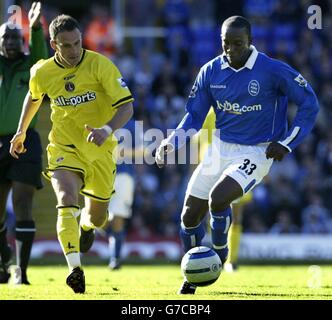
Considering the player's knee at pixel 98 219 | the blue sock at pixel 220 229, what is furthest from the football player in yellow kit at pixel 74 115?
the blue sock at pixel 220 229

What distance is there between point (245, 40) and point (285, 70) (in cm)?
54

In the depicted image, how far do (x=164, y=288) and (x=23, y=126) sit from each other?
2.26m

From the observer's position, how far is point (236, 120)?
10.1 m

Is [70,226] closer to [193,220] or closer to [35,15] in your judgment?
[193,220]

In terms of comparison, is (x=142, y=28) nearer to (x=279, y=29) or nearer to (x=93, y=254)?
(x=279, y=29)

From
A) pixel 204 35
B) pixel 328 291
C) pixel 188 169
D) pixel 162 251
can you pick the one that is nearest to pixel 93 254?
pixel 162 251

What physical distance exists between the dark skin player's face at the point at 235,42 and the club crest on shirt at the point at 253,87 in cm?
29

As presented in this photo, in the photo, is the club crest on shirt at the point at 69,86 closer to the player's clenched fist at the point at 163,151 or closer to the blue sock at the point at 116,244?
the player's clenched fist at the point at 163,151

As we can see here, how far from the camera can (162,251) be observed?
64.8 ft

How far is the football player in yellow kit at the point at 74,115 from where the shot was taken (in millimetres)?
9383

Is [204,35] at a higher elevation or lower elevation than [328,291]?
higher

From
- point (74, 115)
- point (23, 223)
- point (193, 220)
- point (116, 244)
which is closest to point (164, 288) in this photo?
point (193, 220)

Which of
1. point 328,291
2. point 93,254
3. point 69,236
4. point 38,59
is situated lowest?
point 93,254

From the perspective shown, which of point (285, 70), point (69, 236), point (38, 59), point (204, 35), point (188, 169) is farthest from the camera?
point (204, 35)
